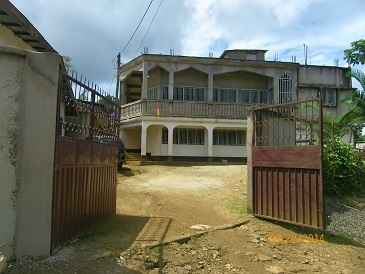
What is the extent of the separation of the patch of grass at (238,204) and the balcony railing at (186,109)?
10.4 m

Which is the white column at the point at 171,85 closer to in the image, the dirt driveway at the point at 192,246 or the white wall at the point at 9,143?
the dirt driveway at the point at 192,246

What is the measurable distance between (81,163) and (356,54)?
21.4 m

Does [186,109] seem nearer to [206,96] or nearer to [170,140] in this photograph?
[170,140]

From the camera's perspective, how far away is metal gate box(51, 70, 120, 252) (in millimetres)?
4672

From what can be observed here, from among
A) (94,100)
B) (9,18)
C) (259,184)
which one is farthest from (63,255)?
(9,18)

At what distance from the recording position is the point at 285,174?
6805mm

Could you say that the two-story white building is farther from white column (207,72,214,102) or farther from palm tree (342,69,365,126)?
palm tree (342,69,365,126)

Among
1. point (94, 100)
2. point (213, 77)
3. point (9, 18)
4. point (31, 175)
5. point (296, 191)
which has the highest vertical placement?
point (213, 77)

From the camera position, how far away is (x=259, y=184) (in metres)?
7.33

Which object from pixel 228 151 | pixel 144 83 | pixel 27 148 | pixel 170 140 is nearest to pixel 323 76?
pixel 228 151

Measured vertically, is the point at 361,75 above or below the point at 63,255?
above

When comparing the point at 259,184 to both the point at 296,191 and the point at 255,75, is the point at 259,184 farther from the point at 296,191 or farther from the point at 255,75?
the point at 255,75

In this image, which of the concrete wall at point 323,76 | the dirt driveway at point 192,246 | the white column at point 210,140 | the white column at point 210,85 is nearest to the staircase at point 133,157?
the white column at point 210,140

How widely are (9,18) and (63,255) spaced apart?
593 cm
